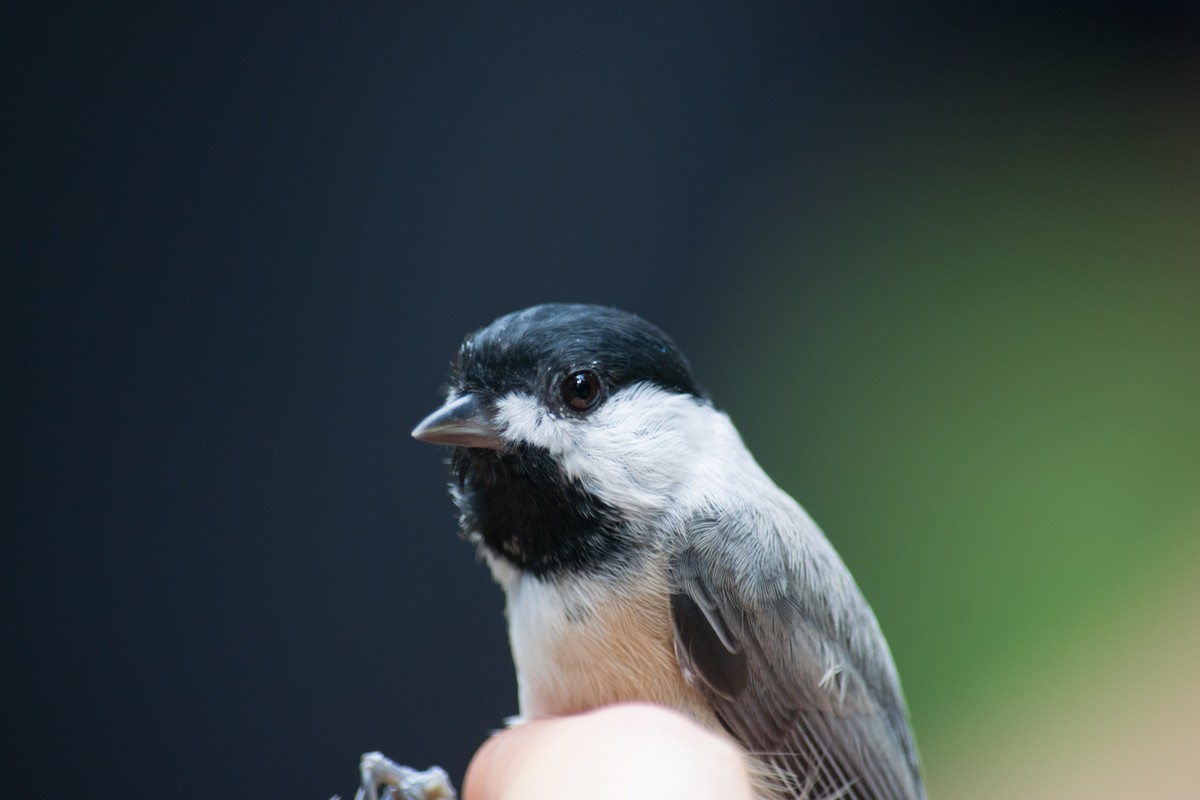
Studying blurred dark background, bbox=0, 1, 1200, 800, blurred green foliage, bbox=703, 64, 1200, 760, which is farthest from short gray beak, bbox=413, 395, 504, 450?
blurred green foliage, bbox=703, 64, 1200, 760

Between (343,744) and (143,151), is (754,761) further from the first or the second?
(143,151)

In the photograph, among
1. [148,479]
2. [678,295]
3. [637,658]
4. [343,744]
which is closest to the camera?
[637,658]

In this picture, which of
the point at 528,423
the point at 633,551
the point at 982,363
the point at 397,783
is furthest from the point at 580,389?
the point at 982,363

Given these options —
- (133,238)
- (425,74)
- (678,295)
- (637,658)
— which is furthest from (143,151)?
(637,658)

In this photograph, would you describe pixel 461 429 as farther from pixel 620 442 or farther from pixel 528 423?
pixel 620 442

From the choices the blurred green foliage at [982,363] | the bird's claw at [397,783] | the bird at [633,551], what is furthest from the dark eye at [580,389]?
the blurred green foliage at [982,363]
